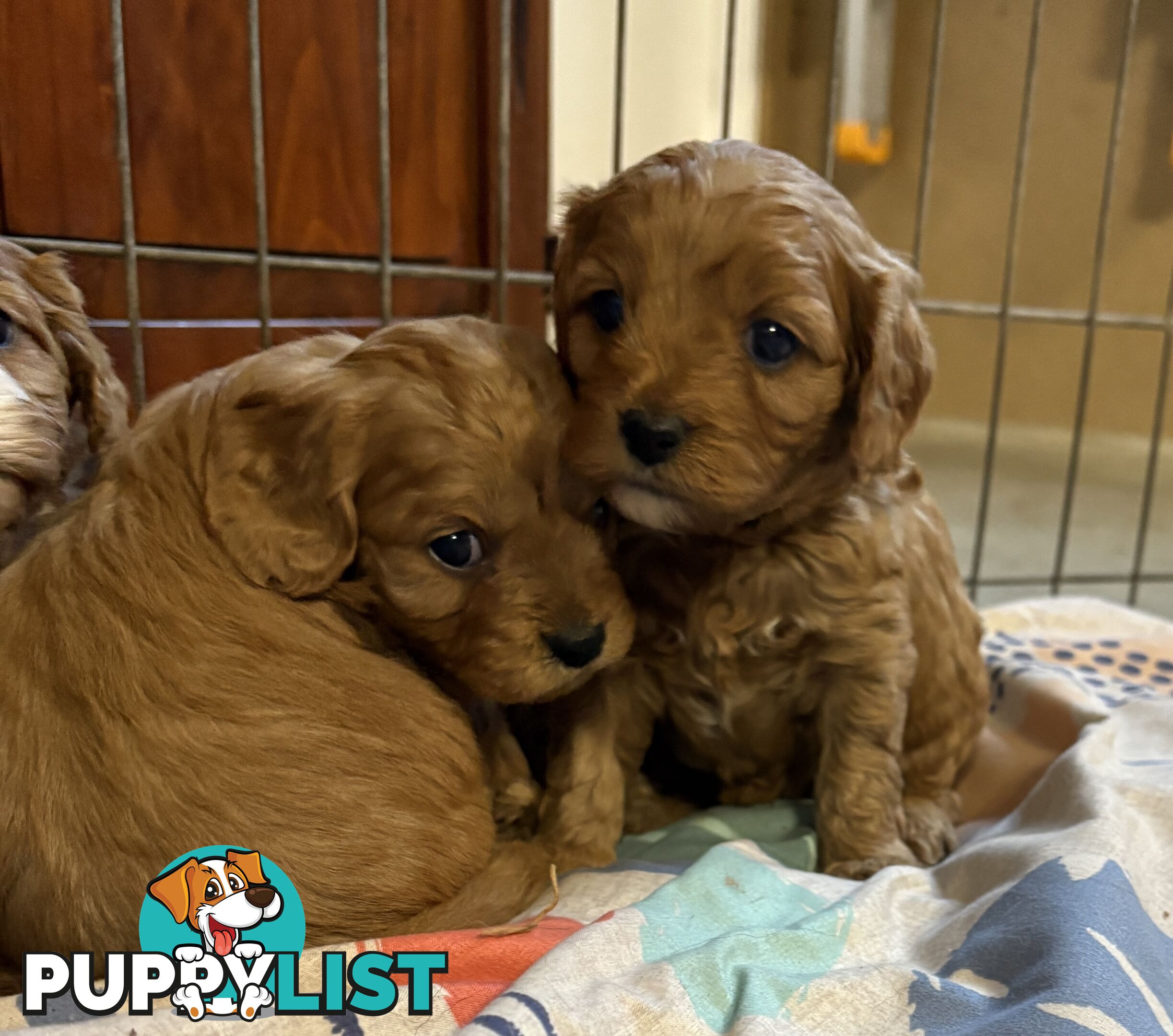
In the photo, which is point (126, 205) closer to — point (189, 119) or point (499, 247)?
point (189, 119)

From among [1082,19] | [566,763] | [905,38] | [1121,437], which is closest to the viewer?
[566,763]

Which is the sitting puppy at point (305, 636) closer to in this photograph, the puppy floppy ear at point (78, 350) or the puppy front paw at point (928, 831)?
the puppy floppy ear at point (78, 350)

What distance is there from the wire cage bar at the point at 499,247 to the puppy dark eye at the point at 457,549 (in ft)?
3.08

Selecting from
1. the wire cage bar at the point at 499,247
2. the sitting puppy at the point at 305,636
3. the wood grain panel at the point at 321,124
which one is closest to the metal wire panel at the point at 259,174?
the wire cage bar at the point at 499,247

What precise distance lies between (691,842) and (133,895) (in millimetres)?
927

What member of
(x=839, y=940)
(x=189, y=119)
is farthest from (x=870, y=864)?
(x=189, y=119)

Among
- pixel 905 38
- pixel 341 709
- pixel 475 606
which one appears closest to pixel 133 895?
pixel 341 709

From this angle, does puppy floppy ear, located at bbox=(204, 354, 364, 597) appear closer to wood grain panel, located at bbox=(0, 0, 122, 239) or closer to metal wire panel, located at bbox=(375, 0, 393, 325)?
metal wire panel, located at bbox=(375, 0, 393, 325)

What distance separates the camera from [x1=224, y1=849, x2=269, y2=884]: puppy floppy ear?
1.20m

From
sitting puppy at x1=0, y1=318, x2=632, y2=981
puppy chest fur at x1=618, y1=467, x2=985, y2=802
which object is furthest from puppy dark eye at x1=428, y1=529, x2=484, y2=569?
puppy chest fur at x1=618, y1=467, x2=985, y2=802

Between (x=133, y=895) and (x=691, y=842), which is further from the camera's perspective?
(x=691, y=842)

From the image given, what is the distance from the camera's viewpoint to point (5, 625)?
127 centimetres

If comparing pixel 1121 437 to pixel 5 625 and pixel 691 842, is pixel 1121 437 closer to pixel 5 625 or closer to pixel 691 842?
pixel 691 842

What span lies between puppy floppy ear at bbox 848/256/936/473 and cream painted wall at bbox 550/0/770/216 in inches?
76.4
